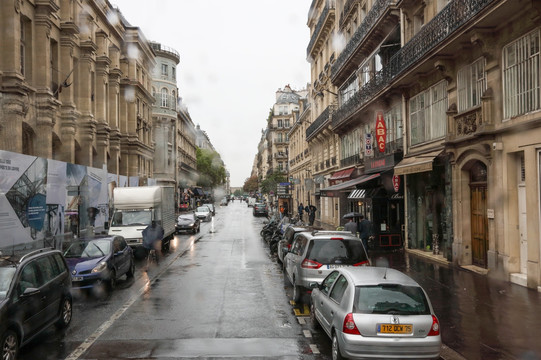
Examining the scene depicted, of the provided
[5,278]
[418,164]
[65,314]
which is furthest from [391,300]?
[418,164]

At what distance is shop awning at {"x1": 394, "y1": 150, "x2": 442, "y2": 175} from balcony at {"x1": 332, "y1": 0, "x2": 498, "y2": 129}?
11.4 feet

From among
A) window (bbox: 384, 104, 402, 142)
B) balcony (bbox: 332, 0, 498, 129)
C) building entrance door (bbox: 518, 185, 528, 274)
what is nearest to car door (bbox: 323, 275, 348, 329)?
building entrance door (bbox: 518, 185, 528, 274)

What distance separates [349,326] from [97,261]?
8.34m

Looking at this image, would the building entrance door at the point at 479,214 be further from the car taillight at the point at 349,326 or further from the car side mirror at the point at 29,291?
the car side mirror at the point at 29,291

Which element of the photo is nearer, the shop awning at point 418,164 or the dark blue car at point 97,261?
the dark blue car at point 97,261

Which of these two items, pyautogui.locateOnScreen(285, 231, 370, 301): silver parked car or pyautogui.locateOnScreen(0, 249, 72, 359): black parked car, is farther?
pyautogui.locateOnScreen(285, 231, 370, 301): silver parked car

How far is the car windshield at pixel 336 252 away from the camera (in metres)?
10.7

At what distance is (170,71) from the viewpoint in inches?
A: 2672

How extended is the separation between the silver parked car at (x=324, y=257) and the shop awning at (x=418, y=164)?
22.7 ft

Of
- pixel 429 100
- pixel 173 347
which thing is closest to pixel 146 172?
pixel 429 100

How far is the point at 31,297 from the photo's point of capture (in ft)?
25.1

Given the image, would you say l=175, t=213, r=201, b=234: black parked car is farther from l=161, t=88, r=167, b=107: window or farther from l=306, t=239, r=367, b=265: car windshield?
l=161, t=88, r=167, b=107: window

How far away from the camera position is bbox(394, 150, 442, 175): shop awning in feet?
55.1

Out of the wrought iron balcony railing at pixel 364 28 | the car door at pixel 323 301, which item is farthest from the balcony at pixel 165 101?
the car door at pixel 323 301
